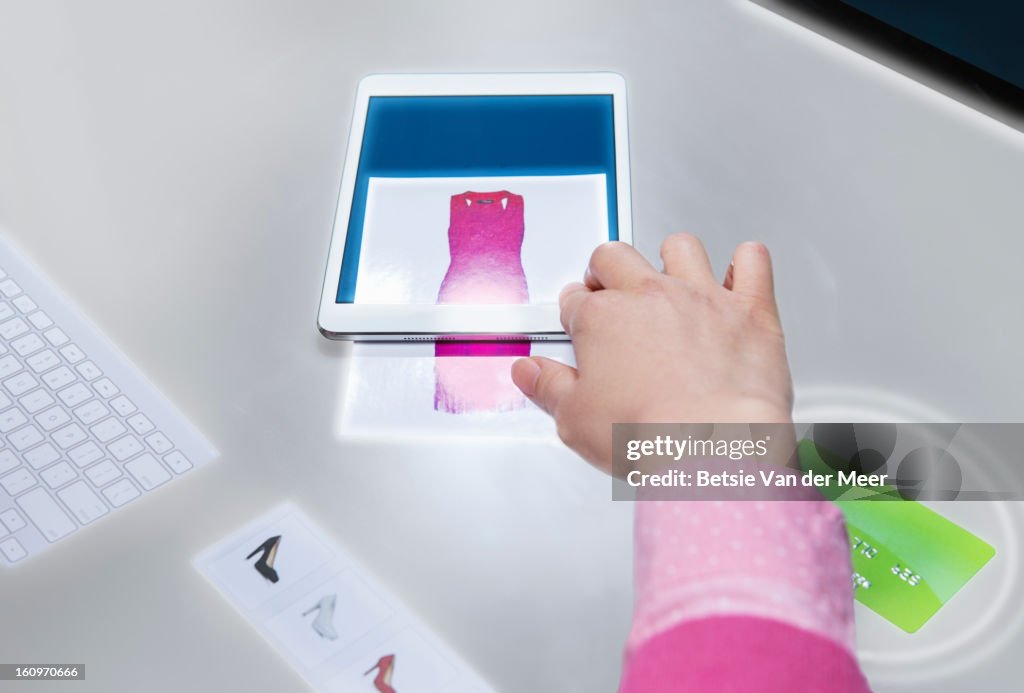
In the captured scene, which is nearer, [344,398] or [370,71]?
[344,398]

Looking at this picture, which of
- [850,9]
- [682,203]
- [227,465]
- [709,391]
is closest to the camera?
[709,391]

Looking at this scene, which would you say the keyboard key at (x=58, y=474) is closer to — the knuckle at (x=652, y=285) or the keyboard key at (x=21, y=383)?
the keyboard key at (x=21, y=383)

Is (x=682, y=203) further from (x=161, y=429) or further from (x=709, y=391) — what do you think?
(x=161, y=429)

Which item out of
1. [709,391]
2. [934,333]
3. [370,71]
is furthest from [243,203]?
[934,333]

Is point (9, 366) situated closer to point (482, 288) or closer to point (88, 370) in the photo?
point (88, 370)

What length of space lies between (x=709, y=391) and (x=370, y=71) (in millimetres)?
585

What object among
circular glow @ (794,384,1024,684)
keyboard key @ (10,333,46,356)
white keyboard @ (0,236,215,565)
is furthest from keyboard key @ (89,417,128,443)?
circular glow @ (794,384,1024,684)

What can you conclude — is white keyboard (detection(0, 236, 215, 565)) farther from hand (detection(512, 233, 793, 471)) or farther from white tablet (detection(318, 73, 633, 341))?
hand (detection(512, 233, 793, 471))

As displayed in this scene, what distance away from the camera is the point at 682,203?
816 mm

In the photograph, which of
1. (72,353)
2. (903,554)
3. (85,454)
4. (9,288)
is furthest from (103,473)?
(903,554)

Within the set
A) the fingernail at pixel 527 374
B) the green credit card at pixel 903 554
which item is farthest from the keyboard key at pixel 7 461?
the green credit card at pixel 903 554

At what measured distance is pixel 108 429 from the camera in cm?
69

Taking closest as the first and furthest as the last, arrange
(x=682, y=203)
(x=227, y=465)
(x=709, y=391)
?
(x=709, y=391) → (x=227, y=465) → (x=682, y=203)

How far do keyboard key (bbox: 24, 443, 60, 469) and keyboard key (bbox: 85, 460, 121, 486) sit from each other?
0.10ft
